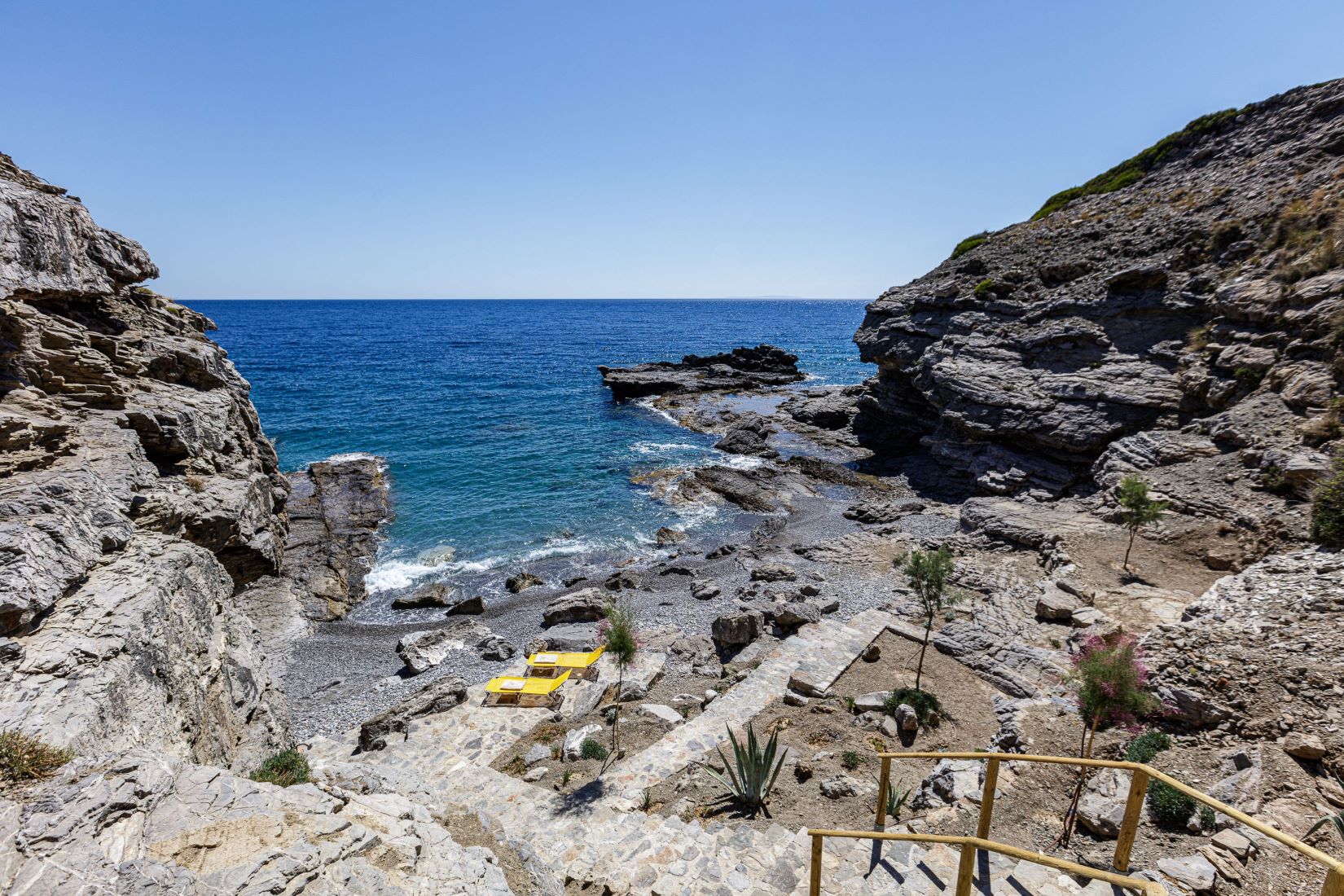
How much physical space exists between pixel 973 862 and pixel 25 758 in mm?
10783

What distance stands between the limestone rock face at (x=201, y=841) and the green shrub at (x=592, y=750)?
217 inches

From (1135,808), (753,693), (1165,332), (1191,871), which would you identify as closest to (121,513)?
(753,693)

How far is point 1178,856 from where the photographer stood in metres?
7.96

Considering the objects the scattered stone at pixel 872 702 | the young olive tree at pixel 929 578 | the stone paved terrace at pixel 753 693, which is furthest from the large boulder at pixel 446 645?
the young olive tree at pixel 929 578

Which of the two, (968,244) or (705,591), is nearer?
(705,591)

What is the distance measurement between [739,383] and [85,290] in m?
58.1

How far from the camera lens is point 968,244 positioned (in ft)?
157

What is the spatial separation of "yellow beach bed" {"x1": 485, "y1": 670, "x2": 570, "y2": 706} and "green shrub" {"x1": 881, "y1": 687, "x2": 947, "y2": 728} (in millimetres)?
8998

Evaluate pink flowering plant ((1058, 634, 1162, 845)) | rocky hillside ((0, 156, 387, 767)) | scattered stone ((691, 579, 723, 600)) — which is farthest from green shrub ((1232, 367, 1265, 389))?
rocky hillside ((0, 156, 387, 767))

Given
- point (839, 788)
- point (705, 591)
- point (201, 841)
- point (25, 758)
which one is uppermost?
point (25, 758)

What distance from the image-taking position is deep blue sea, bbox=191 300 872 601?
31.0m

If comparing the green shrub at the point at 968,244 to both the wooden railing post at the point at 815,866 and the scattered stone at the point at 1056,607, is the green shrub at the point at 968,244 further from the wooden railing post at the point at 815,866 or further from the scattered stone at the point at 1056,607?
the wooden railing post at the point at 815,866

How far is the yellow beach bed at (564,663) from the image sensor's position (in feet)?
57.8

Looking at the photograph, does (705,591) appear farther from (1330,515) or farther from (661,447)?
(661,447)
